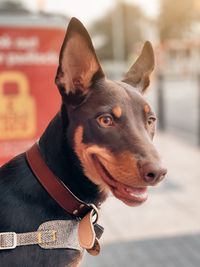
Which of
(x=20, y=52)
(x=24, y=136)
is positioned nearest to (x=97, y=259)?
(x=24, y=136)

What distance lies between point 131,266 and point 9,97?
1.62 m

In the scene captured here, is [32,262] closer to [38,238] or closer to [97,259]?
[38,238]

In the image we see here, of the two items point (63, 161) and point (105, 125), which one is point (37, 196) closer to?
point (63, 161)

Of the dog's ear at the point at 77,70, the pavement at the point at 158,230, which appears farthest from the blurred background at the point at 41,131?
the dog's ear at the point at 77,70

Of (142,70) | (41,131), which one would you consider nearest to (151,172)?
(142,70)

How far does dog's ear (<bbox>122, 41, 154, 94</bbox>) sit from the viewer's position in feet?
8.55

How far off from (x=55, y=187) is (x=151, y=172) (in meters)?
0.39

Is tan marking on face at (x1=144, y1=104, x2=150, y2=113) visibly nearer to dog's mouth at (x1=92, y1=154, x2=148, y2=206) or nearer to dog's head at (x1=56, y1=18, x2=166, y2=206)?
dog's head at (x1=56, y1=18, x2=166, y2=206)

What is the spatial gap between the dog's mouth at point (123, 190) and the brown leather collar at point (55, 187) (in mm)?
149

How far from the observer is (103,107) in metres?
2.27

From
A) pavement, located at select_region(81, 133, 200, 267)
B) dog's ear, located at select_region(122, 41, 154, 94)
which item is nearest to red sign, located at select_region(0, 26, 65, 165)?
pavement, located at select_region(81, 133, 200, 267)

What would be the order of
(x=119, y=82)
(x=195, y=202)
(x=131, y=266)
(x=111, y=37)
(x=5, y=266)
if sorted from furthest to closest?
(x=111, y=37) < (x=195, y=202) < (x=131, y=266) < (x=119, y=82) < (x=5, y=266)

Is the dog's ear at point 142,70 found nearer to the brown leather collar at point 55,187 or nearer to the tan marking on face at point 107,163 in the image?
the tan marking on face at point 107,163

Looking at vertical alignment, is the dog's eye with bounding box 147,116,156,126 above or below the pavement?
above
